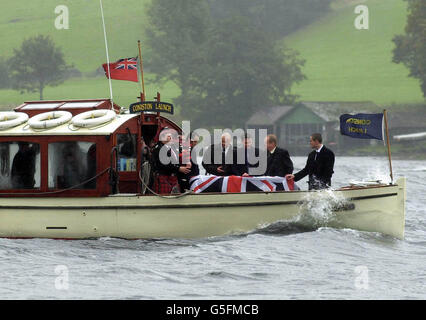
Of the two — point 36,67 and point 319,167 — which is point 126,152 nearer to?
point 319,167

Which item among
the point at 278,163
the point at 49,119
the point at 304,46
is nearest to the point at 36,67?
the point at 304,46

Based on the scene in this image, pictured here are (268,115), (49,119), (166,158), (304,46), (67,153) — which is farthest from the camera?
(304,46)

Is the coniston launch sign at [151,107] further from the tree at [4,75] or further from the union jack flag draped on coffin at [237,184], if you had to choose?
the tree at [4,75]

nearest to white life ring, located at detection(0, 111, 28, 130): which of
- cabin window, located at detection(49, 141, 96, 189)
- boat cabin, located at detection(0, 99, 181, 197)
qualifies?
boat cabin, located at detection(0, 99, 181, 197)

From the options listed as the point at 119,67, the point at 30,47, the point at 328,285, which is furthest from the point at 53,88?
the point at 328,285

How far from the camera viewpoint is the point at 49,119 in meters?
17.4

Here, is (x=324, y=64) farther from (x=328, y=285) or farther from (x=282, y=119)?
(x=328, y=285)

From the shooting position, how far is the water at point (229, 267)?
1278cm

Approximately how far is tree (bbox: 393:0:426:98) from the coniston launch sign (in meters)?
78.4

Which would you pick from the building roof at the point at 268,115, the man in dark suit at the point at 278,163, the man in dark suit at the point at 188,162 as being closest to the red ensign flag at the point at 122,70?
the man in dark suit at the point at 188,162

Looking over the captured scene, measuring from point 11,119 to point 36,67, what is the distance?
105453 mm

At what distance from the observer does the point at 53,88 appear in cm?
11969

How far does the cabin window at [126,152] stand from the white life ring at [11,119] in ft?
6.52

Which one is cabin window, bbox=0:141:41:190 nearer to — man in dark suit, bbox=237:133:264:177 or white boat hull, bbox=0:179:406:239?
white boat hull, bbox=0:179:406:239
